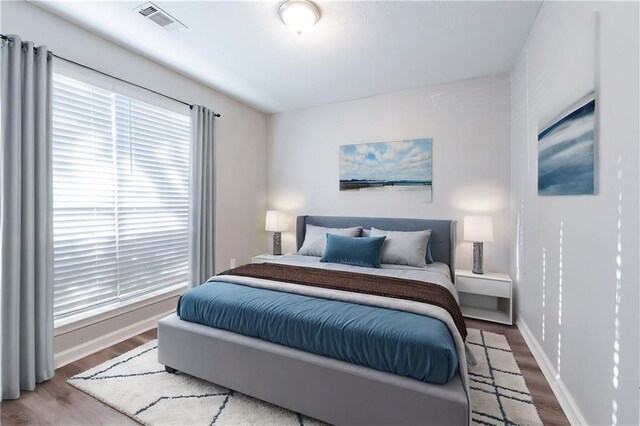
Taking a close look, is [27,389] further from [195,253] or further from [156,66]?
[156,66]

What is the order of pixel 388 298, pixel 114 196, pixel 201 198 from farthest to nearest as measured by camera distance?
pixel 201 198, pixel 114 196, pixel 388 298

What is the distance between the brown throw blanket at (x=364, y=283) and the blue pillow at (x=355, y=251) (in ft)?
1.22

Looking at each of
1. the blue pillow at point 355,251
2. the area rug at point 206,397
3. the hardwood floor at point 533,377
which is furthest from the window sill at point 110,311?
the hardwood floor at point 533,377

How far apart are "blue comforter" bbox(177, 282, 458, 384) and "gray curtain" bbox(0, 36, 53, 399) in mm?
918

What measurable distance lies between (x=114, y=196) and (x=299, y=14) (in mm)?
2126

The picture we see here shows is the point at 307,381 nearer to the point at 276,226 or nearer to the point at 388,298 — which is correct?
the point at 388,298

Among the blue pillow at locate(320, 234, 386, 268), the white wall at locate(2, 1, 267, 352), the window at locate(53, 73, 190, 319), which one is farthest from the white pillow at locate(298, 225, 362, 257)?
the window at locate(53, 73, 190, 319)

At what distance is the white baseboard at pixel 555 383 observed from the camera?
160 centimetres

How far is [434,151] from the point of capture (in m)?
3.53

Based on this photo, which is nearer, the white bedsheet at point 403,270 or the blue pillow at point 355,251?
the white bedsheet at point 403,270

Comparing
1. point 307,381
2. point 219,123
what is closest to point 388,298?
point 307,381

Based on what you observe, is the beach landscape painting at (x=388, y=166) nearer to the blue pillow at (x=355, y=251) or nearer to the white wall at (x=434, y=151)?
the white wall at (x=434, y=151)

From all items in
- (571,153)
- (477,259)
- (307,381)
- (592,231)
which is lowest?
(307,381)

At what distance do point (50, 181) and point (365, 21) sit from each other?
8.32 ft
